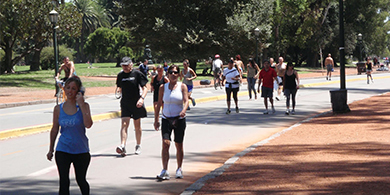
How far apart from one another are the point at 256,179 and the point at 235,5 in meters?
39.5

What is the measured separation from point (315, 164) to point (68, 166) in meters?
4.19

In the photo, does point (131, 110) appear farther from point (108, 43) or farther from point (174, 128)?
point (108, 43)

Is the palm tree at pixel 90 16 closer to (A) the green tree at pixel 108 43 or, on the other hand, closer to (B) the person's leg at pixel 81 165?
(A) the green tree at pixel 108 43

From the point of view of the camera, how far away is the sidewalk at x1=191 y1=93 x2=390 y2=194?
22.8ft

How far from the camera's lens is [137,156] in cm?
1026

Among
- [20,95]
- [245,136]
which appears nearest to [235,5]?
[20,95]

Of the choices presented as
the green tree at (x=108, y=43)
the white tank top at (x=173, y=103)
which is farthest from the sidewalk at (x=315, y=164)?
the green tree at (x=108, y=43)

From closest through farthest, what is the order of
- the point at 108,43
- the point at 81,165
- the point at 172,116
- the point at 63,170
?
the point at 63,170, the point at 81,165, the point at 172,116, the point at 108,43

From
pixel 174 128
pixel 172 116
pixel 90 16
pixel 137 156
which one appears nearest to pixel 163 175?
pixel 174 128

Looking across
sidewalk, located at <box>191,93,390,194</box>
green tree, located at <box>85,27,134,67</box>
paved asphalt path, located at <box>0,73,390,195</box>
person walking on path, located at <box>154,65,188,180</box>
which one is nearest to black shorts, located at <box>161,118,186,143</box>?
person walking on path, located at <box>154,65,188,180</box>

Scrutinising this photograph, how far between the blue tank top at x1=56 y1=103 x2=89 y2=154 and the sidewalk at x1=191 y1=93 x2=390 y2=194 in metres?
1.87

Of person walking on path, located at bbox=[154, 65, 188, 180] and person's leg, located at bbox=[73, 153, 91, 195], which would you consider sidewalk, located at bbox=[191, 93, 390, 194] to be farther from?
person's leg, located at bbox=[73, 153, 91, 195]

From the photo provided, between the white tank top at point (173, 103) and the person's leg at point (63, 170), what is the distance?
242 centimetres

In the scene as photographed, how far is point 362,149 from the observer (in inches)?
385
